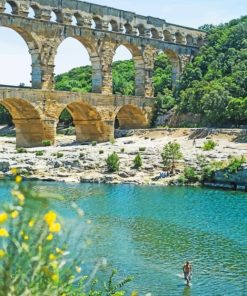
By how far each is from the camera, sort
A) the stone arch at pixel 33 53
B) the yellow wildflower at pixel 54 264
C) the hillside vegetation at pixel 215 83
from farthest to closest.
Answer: the hillside vegetation at pixel 215 83 → the stone arch at pixel 33 53 → the yellow wildflower at pixel 54 264

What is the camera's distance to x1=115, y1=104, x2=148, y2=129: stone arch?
5003 cm

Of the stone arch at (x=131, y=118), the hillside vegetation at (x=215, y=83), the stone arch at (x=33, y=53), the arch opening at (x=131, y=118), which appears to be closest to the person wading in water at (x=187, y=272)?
the hillside vegetation at (x=215, y=83)

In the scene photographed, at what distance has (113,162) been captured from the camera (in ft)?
118

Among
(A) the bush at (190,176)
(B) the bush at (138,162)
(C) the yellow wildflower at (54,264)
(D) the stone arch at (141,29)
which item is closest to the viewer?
(C) the yellow wildflower at (54,264)

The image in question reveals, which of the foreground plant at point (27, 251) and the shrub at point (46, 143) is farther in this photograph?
the shrub at point (46, 143)

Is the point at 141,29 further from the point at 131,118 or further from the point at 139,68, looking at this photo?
the point at 131,118

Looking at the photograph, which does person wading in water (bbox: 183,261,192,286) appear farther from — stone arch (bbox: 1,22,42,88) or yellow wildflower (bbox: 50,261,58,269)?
stone arch (bbox: 1,22,42,88)

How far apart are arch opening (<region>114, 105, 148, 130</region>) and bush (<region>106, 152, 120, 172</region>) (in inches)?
546

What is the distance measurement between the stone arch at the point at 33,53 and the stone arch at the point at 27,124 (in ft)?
6.72

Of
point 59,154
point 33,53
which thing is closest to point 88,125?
point 33,53

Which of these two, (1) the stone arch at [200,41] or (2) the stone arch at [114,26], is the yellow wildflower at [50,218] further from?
(1) the stone arch at [200,41]

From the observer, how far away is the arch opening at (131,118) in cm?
5009

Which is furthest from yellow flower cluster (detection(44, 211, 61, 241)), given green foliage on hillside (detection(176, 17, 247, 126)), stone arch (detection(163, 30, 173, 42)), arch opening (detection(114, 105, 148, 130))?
stone arch (detection(163, 30, 173, 42))

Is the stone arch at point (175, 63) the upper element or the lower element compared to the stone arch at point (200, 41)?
lower
